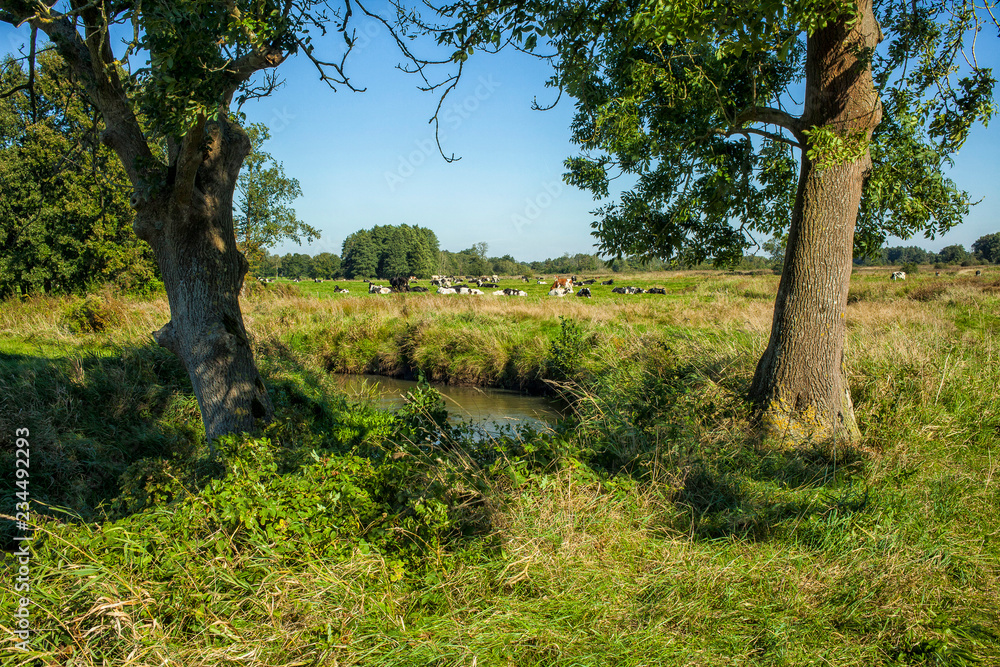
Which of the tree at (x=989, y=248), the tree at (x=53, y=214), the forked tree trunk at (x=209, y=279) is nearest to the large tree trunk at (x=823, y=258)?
the forked tree trunk at (x=209, y=279)

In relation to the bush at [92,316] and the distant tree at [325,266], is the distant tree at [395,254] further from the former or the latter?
the bush at [92,316]

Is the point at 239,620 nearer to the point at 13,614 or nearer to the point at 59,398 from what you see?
the point at 13,614

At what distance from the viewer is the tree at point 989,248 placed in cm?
5089

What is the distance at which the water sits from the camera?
422 inches

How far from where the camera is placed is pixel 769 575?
3.19 meters

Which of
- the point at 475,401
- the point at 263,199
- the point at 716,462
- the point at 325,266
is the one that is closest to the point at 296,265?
the point at 325,266

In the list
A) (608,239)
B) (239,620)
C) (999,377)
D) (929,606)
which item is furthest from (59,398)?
(999,377)

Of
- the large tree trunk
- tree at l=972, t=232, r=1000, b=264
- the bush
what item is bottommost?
the bush

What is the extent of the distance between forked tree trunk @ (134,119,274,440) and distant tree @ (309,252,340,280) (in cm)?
9820

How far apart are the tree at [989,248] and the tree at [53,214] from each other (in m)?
68.2

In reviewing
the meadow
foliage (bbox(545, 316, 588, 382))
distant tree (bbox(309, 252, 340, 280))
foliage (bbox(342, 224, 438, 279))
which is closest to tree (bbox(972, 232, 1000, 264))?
foliage (bbox(545, 316, 588, 382))

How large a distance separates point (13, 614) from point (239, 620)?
0.96 meters

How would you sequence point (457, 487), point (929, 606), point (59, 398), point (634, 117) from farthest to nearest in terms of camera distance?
point (59, 398)
point (634, 117)
point (457, 487)
point (929, 606)

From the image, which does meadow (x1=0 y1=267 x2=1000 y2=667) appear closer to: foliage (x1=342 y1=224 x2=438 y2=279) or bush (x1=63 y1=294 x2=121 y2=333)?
bush (x1=63 y1=294 x2=121 y2=333)
